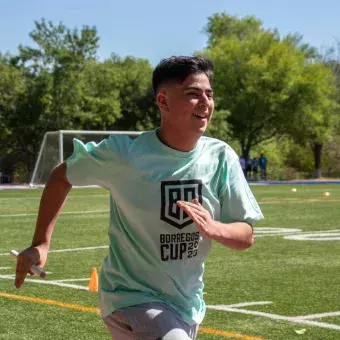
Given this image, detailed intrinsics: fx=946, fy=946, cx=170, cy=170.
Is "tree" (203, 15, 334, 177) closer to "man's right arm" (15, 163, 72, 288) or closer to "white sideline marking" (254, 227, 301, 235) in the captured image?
"white sideline marking" (254, 227, 301, 235)

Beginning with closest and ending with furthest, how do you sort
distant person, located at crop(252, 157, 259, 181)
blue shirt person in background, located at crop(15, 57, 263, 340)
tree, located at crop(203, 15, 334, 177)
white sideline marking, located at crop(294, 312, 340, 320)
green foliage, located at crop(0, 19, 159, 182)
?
blue shirt person in background, located at crop(15, 57, 263, 340) → white sideline marking, located at crop(294, 312, 340, 320) → green foliage, located at crop(0, 19, 159, 182) → distant person, located at crop(252, 157, 259, 181) → tree, located at crop(203, 15, 334, 177)

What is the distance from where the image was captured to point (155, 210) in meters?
4.18

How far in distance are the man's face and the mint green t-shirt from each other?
5.3 inches

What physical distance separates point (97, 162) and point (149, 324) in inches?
30.2

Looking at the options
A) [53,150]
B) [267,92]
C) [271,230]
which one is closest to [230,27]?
[267,92]

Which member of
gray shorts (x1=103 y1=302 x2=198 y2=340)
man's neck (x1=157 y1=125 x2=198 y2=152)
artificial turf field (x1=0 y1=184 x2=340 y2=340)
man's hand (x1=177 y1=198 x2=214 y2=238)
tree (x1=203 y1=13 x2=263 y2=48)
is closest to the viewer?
man's hand (x1=177 y1=198 x2=214 y2=238)

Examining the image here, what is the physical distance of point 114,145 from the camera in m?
4.28

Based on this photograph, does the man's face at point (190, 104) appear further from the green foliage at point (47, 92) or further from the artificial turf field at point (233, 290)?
the green foliage at point (47, 92)

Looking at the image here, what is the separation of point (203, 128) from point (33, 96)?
166 feet

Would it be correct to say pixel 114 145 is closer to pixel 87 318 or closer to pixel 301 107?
pixel 87 318

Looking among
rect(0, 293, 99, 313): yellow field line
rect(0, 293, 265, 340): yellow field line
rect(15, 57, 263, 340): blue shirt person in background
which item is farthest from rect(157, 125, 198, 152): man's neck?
rect(0, 293, 99, 313): yellow field line

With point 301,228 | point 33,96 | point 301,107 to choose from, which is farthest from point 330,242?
point 301,107

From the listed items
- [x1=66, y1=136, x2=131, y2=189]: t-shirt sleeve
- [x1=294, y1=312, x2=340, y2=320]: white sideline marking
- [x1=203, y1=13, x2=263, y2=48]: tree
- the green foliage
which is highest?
[x1=203, y1=13, x2=263, y2=48]: tree

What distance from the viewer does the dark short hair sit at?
167 inches
